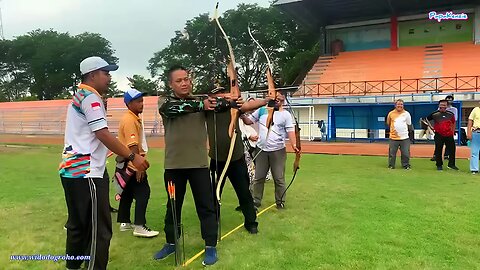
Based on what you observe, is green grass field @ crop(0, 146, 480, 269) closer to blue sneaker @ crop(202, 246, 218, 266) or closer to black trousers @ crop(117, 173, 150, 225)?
blue sneaker @ crop(202, 246, 218, 266)

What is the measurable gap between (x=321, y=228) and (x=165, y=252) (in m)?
1.90

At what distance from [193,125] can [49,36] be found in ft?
235

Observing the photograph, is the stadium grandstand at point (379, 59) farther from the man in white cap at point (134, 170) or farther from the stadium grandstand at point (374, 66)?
the man in white cap at point (134, 170)

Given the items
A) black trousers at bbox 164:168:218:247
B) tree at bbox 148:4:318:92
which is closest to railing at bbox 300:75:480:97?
tree at bbox 148:4:318:92

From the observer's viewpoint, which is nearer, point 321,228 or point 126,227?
point 321,228

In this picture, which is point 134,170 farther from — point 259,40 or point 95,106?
point 259,40

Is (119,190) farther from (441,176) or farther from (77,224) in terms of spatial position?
(441,176)

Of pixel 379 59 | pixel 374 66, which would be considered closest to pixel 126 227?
pixel 374 66

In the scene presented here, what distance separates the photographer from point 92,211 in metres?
3.42

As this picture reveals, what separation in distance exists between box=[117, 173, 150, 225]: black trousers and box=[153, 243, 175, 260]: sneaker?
3.00 ft

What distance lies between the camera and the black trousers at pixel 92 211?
3.42m

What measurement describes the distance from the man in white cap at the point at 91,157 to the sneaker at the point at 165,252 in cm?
76

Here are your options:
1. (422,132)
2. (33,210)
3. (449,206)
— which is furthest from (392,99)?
(33,210)

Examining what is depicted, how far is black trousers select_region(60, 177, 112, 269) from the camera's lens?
3416 millimetres
